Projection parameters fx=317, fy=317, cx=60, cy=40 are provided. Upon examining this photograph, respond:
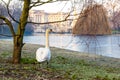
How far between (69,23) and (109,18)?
1.24 meters

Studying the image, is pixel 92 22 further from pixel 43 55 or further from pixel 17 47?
pixel 17 47

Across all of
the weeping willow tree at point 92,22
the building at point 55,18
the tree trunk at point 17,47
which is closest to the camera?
the weeping willow tree at point 92,22

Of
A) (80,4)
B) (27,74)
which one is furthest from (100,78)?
(80,4)

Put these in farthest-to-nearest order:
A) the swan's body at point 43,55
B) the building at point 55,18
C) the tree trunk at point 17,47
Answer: the building at point 55,18 → the tree trunk at point 17,47 → the swan's body at point 43,55

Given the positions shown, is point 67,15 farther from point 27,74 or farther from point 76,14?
point 27,74

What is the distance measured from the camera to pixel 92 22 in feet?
25.9

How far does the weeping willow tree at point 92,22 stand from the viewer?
291 inches

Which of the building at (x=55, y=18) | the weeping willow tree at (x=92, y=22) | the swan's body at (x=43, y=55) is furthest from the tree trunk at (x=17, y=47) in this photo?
the weeping willow tree at (x=92, y=22)

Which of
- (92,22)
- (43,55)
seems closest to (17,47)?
(43,55)

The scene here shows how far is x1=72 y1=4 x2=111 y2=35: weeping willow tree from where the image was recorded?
291 inches

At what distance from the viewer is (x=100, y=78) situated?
6.14 meters

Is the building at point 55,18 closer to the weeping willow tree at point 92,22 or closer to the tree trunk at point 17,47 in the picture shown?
the weeping willow tree at point 92,22

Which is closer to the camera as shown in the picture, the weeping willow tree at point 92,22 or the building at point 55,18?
the weeping willow tree at point 92,22

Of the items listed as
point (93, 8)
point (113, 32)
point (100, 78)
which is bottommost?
point (100, 78)
